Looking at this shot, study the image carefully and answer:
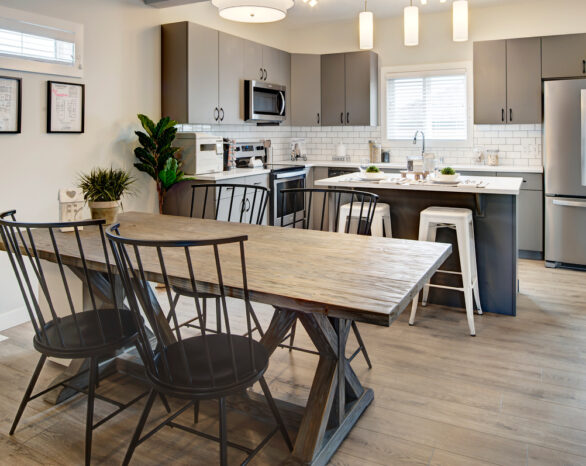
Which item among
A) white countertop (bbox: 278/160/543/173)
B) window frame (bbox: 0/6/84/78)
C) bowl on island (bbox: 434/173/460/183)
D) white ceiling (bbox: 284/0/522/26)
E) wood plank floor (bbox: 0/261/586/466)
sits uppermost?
white ceiling (bbox: 284/0/522/26)

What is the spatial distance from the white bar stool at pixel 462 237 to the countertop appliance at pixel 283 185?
1812 millimetres

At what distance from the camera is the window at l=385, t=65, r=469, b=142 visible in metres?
5.89

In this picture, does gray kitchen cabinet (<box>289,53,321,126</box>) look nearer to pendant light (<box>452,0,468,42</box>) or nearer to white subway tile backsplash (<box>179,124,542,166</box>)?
white subway tile backsplash (<box>179,124,542,166</box>)

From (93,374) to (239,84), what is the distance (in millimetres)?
3784

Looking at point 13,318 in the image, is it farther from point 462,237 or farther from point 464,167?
point 464,167

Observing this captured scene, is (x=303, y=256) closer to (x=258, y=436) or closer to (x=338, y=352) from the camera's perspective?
(x=338, y=352)

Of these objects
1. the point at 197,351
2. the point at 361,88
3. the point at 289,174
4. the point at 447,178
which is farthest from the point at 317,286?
the point at 361,88

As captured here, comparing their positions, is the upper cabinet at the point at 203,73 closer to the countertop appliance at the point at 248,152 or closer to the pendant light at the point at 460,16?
the countertop appliance at the point at 248,152

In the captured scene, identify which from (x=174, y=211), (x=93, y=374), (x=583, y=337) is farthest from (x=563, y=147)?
(x=93, y=374)

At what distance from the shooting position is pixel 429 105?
19.9 feet

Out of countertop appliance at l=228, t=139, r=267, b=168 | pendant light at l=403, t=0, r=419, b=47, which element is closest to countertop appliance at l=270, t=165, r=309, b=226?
countertop appliance at l=228, t=139, r=267, b=168

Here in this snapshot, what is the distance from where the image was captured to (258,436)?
2139mm

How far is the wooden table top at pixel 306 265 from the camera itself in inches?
61.0

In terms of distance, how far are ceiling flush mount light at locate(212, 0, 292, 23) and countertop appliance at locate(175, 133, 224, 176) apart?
1.56 meters
